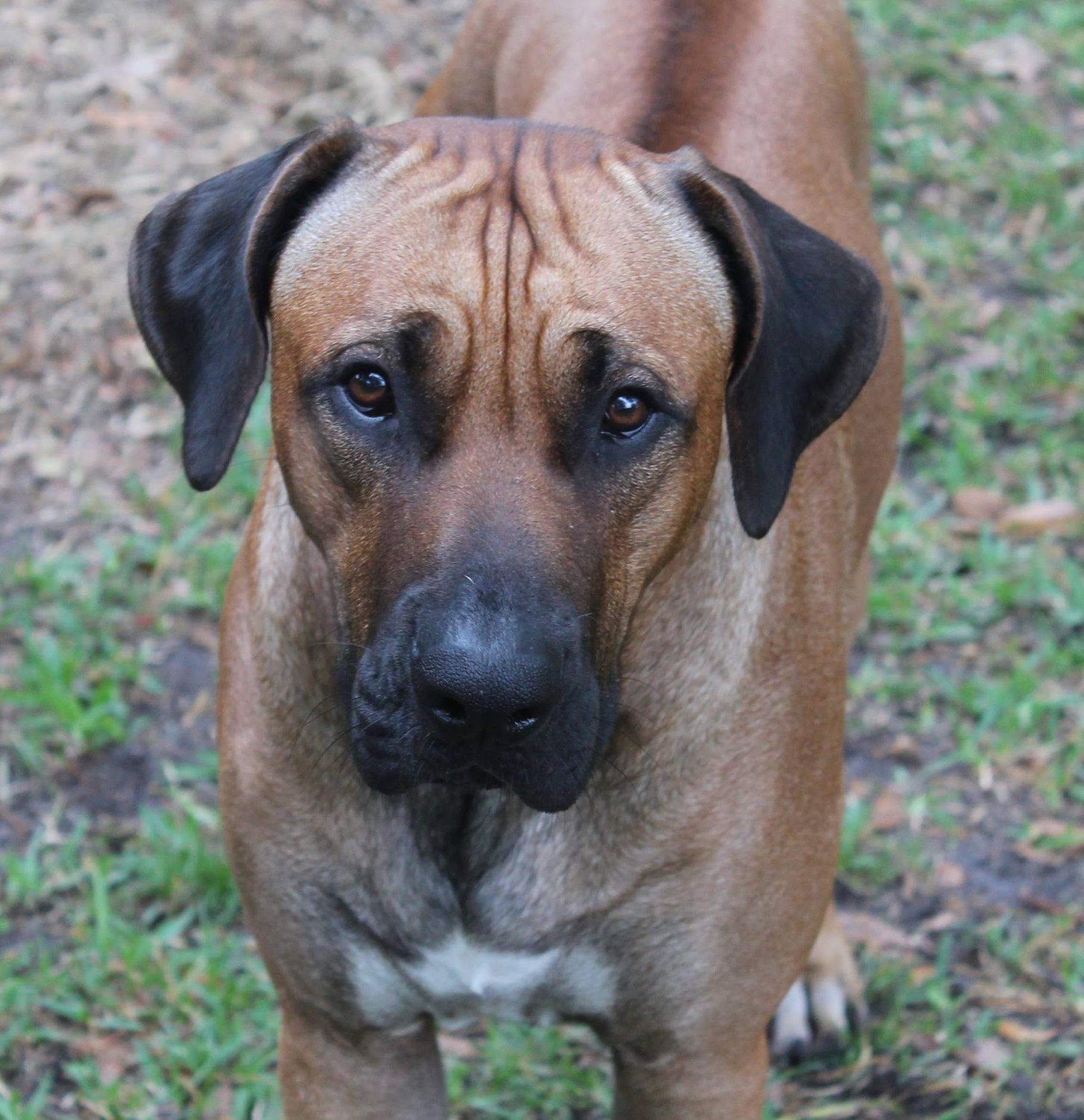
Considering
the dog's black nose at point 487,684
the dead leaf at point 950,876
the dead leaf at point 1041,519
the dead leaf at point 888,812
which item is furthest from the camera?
the dead leaf at point 1041,519

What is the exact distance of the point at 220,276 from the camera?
113 inches

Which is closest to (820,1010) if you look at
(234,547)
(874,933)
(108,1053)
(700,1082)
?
(874,933)

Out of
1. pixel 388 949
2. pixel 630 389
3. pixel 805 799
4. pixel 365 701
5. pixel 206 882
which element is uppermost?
pixel 630 389

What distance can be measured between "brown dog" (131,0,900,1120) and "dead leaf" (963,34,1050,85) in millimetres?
4357

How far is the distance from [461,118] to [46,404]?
10.2 feet

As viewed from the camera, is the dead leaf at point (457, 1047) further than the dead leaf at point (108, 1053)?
Yes

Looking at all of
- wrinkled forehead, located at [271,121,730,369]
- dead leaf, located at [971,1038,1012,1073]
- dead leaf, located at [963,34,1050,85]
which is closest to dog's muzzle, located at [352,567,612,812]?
wrinkled forehead, located at [271,121,730,369]

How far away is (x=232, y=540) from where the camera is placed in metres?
5.31

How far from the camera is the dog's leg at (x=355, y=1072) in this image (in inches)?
130

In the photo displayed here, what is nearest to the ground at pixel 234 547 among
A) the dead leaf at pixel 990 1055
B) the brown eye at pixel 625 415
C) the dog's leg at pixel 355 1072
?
the dead leaf at pixel 990 1055

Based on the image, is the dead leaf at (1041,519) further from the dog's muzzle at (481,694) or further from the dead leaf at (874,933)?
the dog's muzzle at (481,694)

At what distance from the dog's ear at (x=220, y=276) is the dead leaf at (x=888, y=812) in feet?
7.54

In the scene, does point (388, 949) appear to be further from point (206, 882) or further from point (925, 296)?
point (925, 296)

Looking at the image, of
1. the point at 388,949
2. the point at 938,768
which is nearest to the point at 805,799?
the point at 388,949
